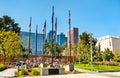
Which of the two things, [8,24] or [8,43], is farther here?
[8,24]

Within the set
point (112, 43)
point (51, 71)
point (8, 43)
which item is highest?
point (112, 43)

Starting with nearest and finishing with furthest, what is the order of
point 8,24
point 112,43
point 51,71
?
1. point 51,71
2. point 8,24
3. point 112,43

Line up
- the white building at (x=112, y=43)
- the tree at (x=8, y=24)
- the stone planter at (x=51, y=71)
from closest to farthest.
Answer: the stone planter at (x=51, y=71) < the tree at (x=8, y=24) < the white building at (x=112, y=43)

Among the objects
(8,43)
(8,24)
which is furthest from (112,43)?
(8,43)

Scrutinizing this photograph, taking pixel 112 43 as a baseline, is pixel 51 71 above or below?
below

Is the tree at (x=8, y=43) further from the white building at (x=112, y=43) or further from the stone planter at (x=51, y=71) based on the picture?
the white building at (x=112, y=43)

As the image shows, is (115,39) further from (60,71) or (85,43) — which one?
(60,71)

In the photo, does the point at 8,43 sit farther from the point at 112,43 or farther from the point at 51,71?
the point at 112,43

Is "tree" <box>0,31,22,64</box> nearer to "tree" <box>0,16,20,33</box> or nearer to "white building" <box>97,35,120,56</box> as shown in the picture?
"tree" <box>0,16,20,33</box>

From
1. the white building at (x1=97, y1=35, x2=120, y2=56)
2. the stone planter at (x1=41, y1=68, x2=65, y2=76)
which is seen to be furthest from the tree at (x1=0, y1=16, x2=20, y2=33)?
the white building at (x1=97, y1=35, x2=120, y2=56)

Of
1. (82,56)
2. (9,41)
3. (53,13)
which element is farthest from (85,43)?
(53,13)

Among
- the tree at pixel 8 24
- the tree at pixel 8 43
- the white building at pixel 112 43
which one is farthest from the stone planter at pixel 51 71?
the white building at pixel 112 43

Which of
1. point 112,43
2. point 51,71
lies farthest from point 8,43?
point 112,43

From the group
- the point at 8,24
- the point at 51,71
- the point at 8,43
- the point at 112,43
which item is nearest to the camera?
the point at 51,71
